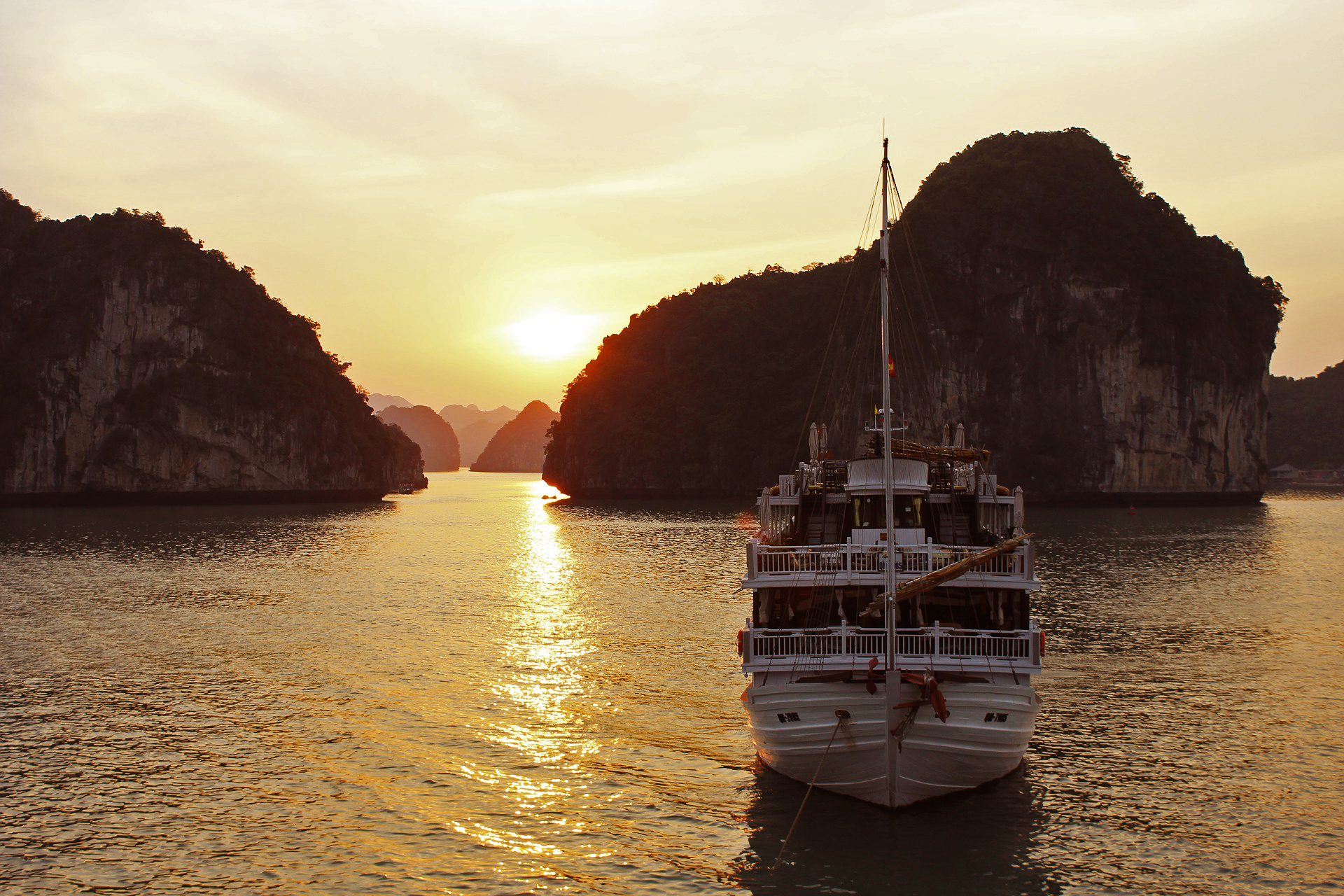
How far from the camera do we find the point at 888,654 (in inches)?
753

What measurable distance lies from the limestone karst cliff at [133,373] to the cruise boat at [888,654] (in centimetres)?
16104

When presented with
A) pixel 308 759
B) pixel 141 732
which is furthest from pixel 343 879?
pixel 141 732

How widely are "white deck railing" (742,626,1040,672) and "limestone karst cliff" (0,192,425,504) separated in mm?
161926

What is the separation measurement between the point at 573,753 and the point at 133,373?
166 meters

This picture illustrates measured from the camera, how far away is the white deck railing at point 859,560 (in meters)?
21.8

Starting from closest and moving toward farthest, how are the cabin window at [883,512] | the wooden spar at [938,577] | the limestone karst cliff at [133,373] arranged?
the wooden spar at [938,577], the cabin window at [883,512], the limestone karst cliff at [133,373]

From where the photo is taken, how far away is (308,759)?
24344mm

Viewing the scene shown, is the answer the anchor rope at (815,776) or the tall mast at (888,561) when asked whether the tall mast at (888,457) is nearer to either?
the tall mast at (888,561)

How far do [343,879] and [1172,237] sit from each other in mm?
158970

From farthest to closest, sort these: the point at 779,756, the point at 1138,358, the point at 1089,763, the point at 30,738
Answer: the point at 1138,358, the point at 30,738, the point at 1089,763, the point at 779,756

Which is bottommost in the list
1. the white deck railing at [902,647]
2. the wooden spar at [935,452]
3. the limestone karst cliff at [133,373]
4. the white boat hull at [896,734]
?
the white boat hull at [896,734]

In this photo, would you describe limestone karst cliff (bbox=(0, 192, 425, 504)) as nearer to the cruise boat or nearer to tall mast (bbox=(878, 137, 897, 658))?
the cruise boat

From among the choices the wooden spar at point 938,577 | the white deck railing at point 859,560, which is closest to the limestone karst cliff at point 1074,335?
the white deck railing at point 859,560

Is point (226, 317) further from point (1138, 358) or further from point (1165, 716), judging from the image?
point (1165, 716)
